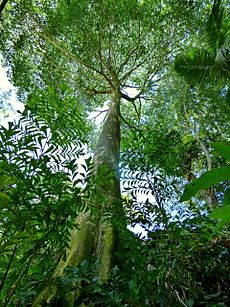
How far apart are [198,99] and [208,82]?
363 centimetres

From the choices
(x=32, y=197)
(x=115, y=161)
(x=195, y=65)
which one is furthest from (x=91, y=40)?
(x=32, y=197)

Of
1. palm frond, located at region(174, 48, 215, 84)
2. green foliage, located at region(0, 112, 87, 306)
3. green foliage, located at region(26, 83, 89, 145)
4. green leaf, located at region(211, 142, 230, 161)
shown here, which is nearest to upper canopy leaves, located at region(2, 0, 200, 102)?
palm frond, located at region(174, 48, 215, 84)

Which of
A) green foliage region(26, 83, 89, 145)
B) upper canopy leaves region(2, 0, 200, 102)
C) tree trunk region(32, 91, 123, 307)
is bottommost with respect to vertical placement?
tree trunk region(32, 91, 123, 307)

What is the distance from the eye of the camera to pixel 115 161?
291cm

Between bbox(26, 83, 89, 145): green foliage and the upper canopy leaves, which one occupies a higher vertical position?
the upper canopy leaves

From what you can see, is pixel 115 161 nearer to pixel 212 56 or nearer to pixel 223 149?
pixel 223 149

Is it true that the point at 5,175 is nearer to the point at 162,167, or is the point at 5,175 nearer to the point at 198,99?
the point at 162,167

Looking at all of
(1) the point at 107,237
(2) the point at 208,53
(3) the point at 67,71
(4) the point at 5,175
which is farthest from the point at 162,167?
(3) the point at 67,71

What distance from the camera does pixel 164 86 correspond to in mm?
9344

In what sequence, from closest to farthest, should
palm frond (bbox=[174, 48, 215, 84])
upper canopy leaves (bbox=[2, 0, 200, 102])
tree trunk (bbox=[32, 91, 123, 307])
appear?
tree trunk (bbox=[32, 91, 123, 307])
palm frond (bbox=[174, 48, 215, 84])
upper canopy leaves (bbox=[2, 0, 200, 102])

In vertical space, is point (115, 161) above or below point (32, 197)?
above

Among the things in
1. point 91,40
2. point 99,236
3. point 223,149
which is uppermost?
point 91,40

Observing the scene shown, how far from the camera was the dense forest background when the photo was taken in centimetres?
123

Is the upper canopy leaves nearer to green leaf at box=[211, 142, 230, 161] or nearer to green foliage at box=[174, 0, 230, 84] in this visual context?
green foliage at box=[174, 0, 230, 84]
